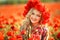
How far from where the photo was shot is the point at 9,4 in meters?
1.91

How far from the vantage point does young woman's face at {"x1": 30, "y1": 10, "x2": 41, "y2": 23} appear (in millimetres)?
1172

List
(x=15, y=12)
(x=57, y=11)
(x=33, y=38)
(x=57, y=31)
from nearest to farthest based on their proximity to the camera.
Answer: (x=33, y=38) < (x=57, y=31) < (x=15, y=12) < (x=57, y=11)

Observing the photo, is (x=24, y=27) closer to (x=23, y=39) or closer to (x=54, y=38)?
(x=23, y=39)

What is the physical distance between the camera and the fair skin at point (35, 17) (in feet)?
3.84

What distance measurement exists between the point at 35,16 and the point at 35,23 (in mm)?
39

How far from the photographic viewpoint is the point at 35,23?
117cm

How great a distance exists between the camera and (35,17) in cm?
118

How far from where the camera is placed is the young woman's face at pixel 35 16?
1172 mm

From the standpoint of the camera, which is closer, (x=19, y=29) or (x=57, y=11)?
(x=19, y=29)

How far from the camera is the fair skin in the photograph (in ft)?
3.84

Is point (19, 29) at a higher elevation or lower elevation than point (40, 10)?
lower

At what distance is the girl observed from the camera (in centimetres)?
115

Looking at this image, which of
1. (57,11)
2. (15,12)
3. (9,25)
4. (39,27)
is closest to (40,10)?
(39,27)

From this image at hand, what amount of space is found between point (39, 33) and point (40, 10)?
0.40ft
